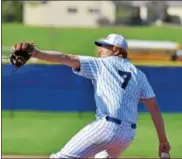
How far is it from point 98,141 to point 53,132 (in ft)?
25.0

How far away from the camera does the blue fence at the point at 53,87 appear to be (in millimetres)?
13438

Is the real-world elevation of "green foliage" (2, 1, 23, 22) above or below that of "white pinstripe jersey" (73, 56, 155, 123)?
below

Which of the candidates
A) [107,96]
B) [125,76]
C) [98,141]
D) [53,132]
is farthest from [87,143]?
[53,132]

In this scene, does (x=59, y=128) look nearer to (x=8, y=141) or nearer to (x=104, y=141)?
(x=8, y=141)

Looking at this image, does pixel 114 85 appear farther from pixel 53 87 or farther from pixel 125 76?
pixel 53 87

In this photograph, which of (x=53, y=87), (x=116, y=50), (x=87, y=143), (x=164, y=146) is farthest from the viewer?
(x=53, y=87)

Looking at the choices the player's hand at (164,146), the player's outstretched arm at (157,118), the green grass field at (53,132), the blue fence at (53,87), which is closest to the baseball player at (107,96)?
the player's outstretched arm at (157,118)

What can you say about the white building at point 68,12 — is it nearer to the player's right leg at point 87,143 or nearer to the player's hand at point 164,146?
the player's hand at point 164,146

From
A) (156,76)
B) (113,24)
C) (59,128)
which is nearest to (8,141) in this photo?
(59,128)

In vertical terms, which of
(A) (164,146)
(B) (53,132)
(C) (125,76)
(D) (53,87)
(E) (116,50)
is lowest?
(B) (53,132)

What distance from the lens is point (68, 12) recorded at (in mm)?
54188

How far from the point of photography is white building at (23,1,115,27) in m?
53.6

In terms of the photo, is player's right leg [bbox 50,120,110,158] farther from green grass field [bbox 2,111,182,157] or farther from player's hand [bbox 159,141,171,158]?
green grass field [bbox 2,111,182,157]

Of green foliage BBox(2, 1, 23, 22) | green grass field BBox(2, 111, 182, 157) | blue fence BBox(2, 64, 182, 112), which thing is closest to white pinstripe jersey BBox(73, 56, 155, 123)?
green grass field BBox(2, 111, 182, 157)
